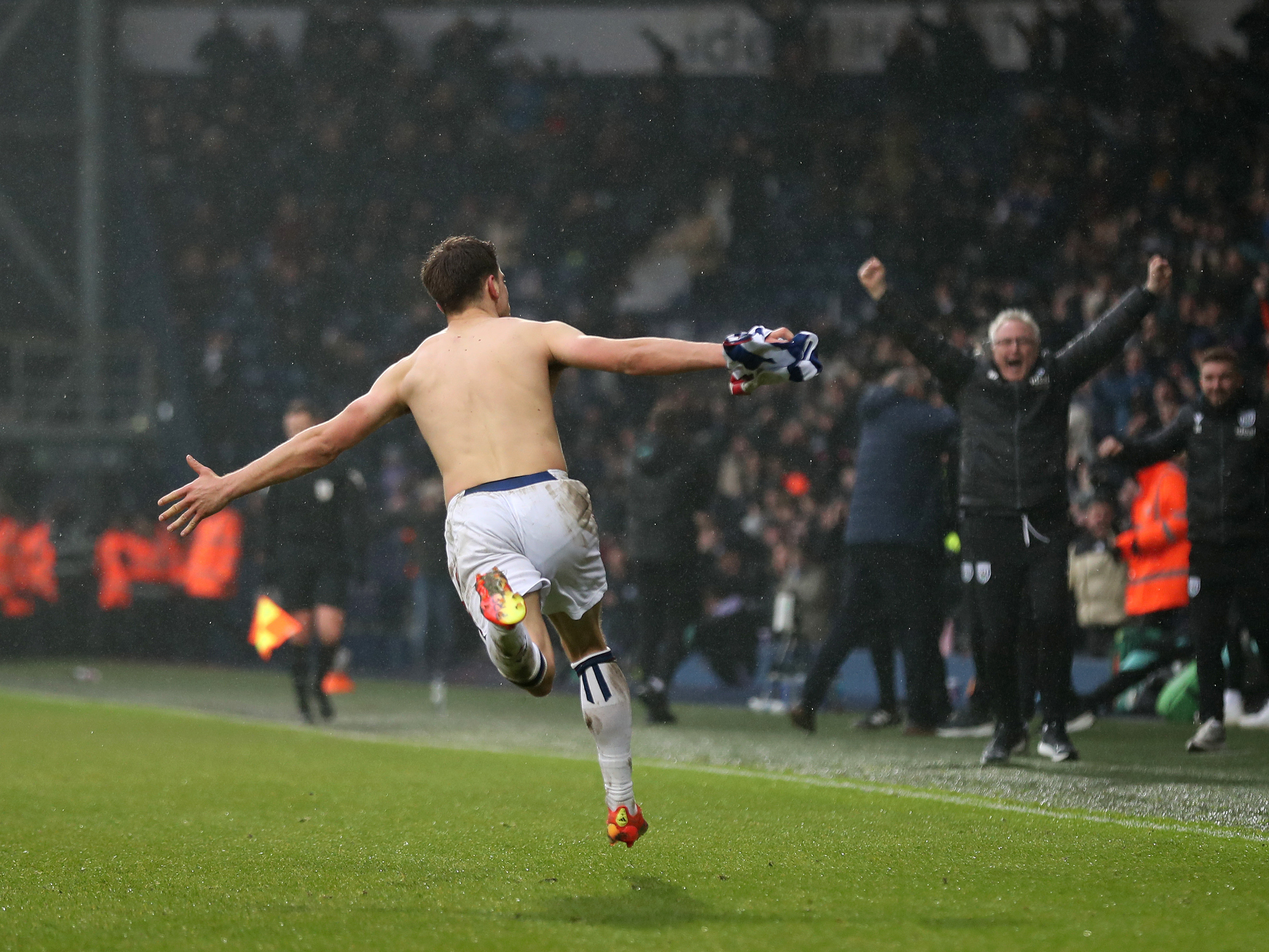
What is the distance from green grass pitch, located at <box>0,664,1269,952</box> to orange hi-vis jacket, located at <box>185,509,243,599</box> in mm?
8326

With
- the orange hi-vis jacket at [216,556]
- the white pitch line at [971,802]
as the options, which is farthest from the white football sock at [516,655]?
the orange hi-vis jacket at [216,556]

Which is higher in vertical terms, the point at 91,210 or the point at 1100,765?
the point at 91,210

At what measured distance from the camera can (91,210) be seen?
72.0 feet

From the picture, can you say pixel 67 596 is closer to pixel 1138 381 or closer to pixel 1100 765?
pixel 1138 381

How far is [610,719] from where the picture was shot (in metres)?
4.90

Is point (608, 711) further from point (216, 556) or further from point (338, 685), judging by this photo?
point (216, 556)

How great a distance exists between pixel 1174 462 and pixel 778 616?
342 cm

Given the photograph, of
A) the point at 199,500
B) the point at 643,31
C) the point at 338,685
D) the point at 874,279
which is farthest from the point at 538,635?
the point at 643,31

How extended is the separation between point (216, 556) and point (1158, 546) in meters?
11.4

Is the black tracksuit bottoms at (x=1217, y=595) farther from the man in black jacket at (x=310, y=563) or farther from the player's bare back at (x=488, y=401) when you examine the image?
the man in black jacket at (x=310, y=563)

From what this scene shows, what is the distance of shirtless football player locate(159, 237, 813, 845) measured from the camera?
15.4 ft

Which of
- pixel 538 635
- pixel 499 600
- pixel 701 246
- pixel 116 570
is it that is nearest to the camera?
pixel 499 600

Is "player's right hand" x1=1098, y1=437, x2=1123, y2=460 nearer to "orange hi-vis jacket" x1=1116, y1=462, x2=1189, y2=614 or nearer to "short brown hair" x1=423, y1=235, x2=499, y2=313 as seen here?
"orange hi-vis jacket" x1=1116, y1=462, x2=1189, y2=614

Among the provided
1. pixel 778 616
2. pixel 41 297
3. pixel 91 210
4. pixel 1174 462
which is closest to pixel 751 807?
pixel 1174 462
